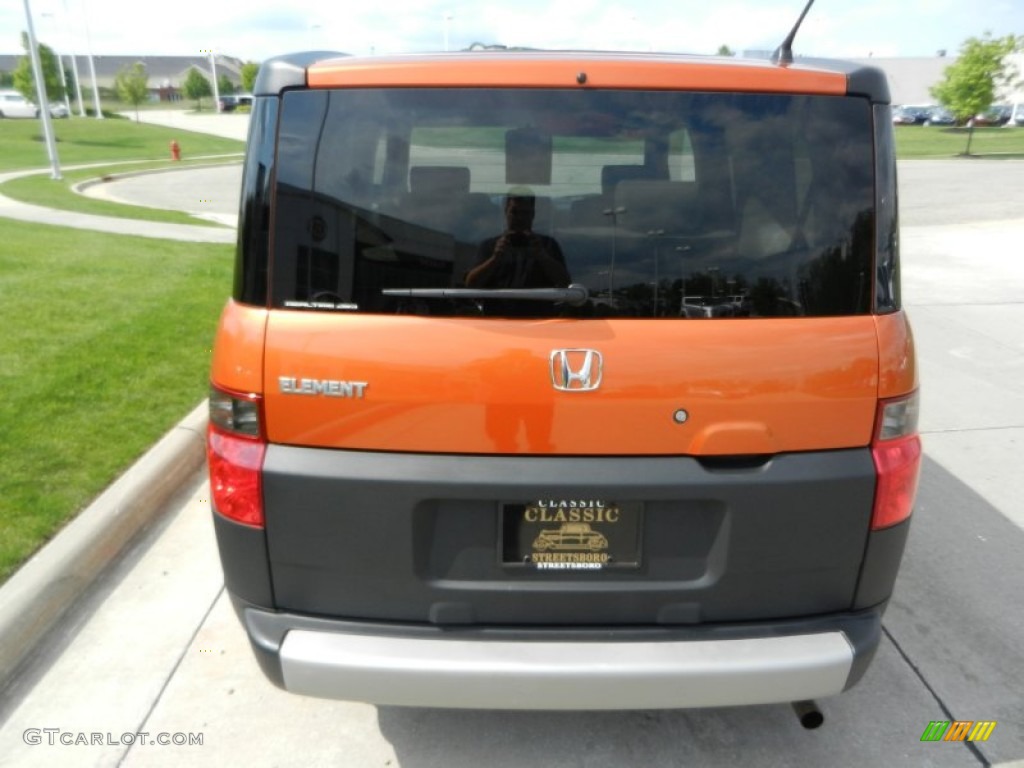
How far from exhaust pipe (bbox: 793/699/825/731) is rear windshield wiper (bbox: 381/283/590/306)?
57.9 inches

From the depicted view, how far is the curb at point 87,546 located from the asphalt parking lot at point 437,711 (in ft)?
0.23

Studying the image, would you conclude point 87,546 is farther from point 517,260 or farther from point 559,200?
point 559,200

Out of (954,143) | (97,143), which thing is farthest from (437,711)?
(954,143)

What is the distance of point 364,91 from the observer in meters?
1.95

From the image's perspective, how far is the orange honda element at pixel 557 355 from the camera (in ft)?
6.47

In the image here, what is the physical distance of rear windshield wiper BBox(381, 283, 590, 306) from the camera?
1.97m

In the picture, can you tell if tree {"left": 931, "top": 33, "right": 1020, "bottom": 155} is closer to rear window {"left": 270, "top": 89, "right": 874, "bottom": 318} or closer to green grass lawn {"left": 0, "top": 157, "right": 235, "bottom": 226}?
green grass lawn {"left": 0, "top": 157, "right": 235, "bottom": 226}

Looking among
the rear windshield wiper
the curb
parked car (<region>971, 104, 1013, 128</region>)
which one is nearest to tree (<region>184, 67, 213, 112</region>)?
parked car (<region>971, 104, 1013, 128</region>)

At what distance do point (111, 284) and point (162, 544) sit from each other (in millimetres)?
4964

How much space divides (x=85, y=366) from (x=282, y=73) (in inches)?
165

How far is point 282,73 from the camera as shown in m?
1.98

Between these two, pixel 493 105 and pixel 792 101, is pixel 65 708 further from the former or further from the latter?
pixel 792 101

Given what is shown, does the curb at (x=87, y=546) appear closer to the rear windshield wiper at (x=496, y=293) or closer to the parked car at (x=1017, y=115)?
the rear windshield wiper at (x=496, y=293)

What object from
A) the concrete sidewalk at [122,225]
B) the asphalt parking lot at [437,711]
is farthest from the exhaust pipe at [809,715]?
the concrete sidewalk at [122,225]
